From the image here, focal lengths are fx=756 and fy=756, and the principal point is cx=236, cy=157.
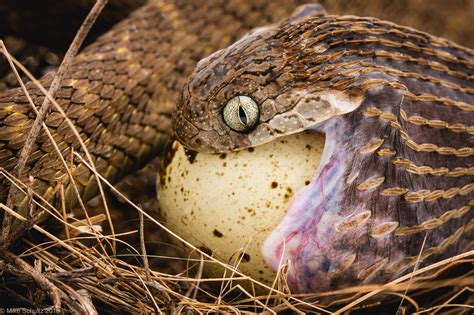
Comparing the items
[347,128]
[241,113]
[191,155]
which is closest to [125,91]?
[191,155]

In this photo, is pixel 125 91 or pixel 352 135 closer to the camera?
pixel 352 135

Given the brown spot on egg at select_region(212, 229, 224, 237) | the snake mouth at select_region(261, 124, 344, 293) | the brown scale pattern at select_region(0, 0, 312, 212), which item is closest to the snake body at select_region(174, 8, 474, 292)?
the snake mouth at select_region(261, 124, 344, 293)

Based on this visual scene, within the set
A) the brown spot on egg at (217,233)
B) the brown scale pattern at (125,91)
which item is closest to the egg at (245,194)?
the brown spot on egg at (217,233)

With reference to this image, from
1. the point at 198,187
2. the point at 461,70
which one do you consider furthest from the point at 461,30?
the point at 198,187

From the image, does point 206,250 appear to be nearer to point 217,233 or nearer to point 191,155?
point 217,233

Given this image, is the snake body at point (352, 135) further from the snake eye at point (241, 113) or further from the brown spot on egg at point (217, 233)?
the brown spot on egg at point (217, 233)

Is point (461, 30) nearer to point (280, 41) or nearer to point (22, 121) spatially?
point (280, 41)
